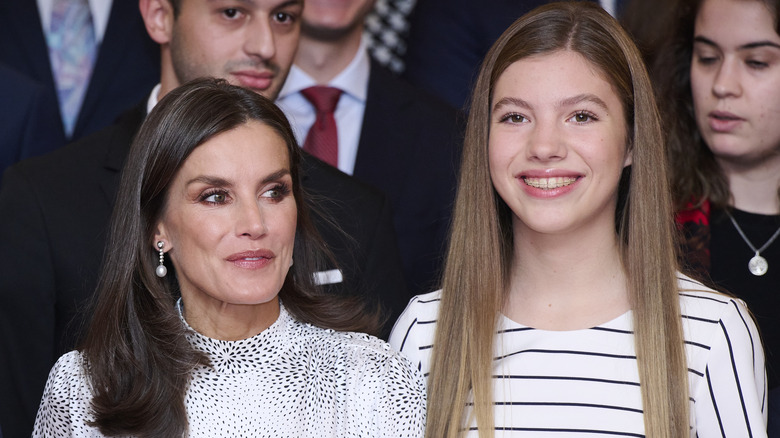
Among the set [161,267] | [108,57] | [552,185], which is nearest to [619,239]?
[552,185]

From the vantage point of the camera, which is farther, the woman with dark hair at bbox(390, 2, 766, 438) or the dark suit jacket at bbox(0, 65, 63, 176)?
the dark suit jacket at bbox(0, 65, 63, 176)

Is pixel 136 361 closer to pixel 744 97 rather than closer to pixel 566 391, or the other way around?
pixel 566 391

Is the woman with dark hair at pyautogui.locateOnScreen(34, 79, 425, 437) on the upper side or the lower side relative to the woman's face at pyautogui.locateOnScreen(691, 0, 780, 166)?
lower

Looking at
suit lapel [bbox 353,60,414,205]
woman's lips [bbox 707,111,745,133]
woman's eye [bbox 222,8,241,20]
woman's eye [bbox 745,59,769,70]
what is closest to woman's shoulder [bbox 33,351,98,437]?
woman's eye [bbox 222,8,241,20]

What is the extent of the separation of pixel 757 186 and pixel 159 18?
5.88ft

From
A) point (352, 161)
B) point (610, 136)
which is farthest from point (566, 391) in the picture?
point (352, 161)

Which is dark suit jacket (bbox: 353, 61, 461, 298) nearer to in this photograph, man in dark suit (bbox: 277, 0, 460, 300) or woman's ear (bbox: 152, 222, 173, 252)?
man in dark suit (bbox: 277, 0, 460, 300)

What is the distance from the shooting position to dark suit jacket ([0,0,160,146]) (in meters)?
3.85

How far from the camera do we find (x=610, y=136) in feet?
8.43

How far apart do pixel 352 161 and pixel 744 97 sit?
123cm

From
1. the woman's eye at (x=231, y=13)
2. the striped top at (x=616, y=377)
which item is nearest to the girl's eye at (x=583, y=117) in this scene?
the striped top at (x=616, y=377)

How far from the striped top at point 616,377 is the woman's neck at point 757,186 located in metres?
0.78

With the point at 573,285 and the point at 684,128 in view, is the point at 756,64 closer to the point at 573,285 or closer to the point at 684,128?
the point at 684,128

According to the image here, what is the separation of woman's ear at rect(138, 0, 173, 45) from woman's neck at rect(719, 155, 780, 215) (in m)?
1.66
